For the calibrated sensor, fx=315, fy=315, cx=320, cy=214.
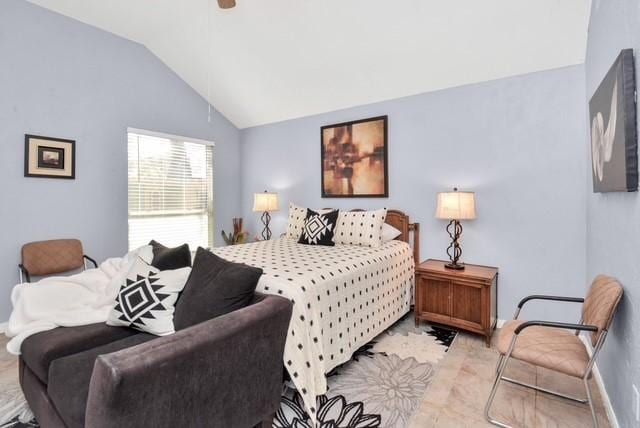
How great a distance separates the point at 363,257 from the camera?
2.69 m

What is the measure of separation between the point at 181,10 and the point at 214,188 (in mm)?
2306

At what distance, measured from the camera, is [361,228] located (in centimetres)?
328

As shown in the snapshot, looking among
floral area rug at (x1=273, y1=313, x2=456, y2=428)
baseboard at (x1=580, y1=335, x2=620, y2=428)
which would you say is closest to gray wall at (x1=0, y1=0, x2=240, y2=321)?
floral area rug at (x1=273, y1=313, x2=456, y2=428)

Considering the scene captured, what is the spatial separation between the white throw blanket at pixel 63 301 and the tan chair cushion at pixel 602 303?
2608mm

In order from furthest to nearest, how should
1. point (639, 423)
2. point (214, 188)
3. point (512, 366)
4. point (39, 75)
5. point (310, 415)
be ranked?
1. point (214, 188)
2. point (39, 75)
3. point (512, 366)
4. point (310, 415)
5. point (639, 423)

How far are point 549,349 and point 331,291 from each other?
1254 millimetres

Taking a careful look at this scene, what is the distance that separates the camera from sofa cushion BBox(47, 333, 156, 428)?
3.97ft

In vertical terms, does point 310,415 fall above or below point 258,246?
below

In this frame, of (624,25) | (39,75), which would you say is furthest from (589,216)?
(39,75)

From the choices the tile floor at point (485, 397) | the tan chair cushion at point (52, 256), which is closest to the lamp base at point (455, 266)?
the tile floor at point (485, 397)

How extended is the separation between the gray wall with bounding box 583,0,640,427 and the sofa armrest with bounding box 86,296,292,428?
1.55 m

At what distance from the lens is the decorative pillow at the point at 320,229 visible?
3.32 m

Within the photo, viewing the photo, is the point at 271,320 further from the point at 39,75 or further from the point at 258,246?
the point at 39,75

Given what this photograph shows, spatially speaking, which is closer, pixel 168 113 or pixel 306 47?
pixel 306 47
